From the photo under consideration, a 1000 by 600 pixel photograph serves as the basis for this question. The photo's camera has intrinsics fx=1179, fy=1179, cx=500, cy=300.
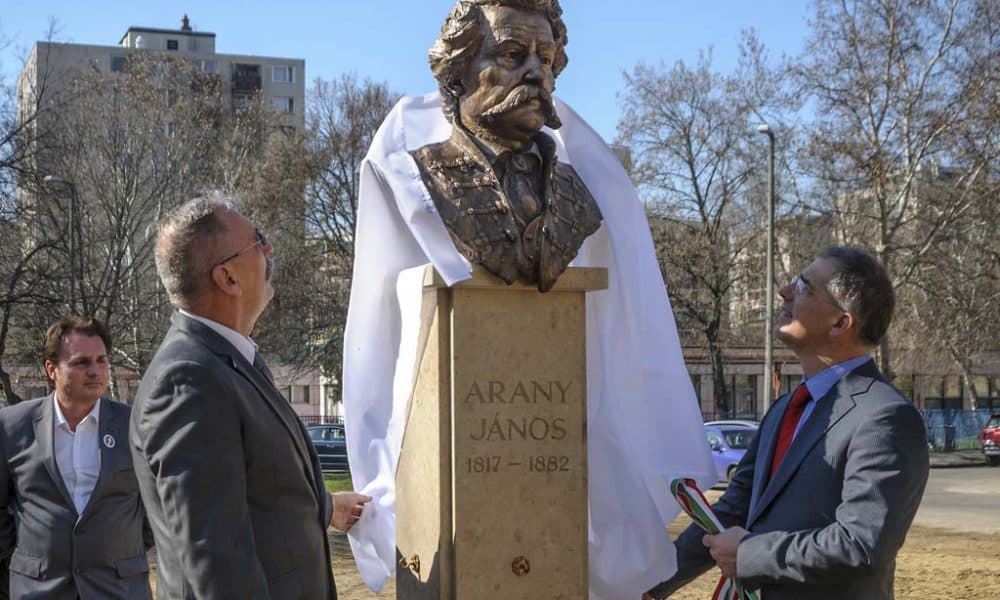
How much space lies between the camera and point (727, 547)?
10.6ft

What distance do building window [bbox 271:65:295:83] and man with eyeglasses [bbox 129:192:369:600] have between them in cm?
6938

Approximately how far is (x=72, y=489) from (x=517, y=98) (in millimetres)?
2084

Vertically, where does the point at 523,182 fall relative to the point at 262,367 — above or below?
above

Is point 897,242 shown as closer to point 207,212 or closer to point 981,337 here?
point 981,337

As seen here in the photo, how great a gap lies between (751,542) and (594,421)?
1.25m

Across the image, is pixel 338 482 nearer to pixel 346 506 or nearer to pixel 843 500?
pixel 346 506

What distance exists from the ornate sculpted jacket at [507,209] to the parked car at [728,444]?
1447 centimetres

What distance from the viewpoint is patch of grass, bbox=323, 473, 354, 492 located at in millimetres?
16391

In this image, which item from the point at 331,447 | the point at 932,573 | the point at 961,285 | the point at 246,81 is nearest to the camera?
the point at 932,573

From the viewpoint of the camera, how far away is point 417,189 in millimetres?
4039

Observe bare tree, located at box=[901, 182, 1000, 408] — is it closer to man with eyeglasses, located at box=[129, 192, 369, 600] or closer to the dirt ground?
the dirt ground

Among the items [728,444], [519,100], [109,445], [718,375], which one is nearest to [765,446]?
[519,100]

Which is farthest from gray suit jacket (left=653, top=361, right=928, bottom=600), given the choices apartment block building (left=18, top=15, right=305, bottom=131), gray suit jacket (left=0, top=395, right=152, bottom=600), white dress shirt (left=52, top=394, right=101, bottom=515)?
apartment block building (left=18, top=15, right=305, bottom=131)

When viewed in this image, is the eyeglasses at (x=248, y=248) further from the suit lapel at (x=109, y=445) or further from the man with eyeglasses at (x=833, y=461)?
the suit lapel at (x=109, y=445)
